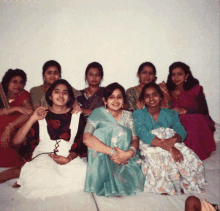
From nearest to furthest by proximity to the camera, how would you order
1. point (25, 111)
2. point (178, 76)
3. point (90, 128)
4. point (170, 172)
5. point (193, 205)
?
point (193, 205), point (170, 172), point (90, 128), point (25, 111), point (178, 76)

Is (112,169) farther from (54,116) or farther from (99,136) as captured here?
(54,116)

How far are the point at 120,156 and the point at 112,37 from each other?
245 cm

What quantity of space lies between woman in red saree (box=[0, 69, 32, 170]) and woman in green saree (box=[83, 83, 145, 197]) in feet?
2.49

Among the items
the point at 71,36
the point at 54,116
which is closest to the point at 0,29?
the point at 71,36

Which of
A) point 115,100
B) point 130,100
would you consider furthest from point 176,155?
point 130,100

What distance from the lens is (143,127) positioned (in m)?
1.69

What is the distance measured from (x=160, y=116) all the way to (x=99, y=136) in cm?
69

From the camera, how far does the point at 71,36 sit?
3070mm

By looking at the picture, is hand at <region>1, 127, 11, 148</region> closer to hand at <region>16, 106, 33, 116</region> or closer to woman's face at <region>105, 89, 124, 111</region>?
hand at <region>16, 106, 33, 116</region>

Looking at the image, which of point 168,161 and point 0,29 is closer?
point 168,161

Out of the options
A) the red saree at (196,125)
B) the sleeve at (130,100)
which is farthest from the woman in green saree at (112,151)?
the red saree at (196,125)

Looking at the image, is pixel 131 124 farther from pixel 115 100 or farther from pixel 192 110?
pixel 192 110

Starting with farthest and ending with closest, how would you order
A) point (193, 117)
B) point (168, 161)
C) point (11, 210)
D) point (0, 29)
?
1. point (0, 29)
2. point (193, 117)
3. point (168, 161)
4. point (11, 210)

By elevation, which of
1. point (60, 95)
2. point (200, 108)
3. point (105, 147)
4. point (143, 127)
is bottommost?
point (105, 147)
